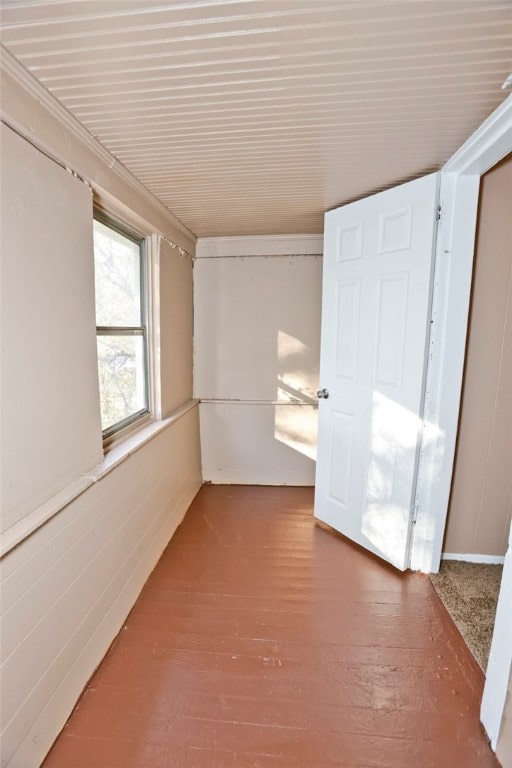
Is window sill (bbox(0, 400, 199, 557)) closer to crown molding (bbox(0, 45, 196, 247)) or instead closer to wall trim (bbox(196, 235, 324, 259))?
crown molding (bbox(0, 45, 196, 247))

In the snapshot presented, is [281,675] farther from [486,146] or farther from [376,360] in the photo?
[486,146]

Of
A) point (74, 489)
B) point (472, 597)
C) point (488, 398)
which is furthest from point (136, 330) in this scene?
point (472, 597)

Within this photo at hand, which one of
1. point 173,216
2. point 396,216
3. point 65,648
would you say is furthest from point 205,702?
point 173,216

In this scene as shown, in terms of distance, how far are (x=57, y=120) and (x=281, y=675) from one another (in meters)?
2.29

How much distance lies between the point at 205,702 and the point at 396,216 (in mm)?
2416

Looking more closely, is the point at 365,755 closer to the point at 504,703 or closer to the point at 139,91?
the point at 504,703

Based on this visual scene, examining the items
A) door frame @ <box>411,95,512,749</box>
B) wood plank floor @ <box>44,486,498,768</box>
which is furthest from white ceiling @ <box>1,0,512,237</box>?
wood plank floor @ <box>44,486,498,768</box>

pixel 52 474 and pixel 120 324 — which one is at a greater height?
pixel 120 324

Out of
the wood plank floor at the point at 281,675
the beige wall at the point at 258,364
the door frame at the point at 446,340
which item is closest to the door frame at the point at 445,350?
the door frame at the point at 446,340

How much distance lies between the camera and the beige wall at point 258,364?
3.14m

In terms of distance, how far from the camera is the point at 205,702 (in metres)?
1.40

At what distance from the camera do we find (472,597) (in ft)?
6.39

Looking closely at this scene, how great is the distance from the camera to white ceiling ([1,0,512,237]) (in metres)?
0.94

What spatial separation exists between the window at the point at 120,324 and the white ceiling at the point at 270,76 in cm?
44
